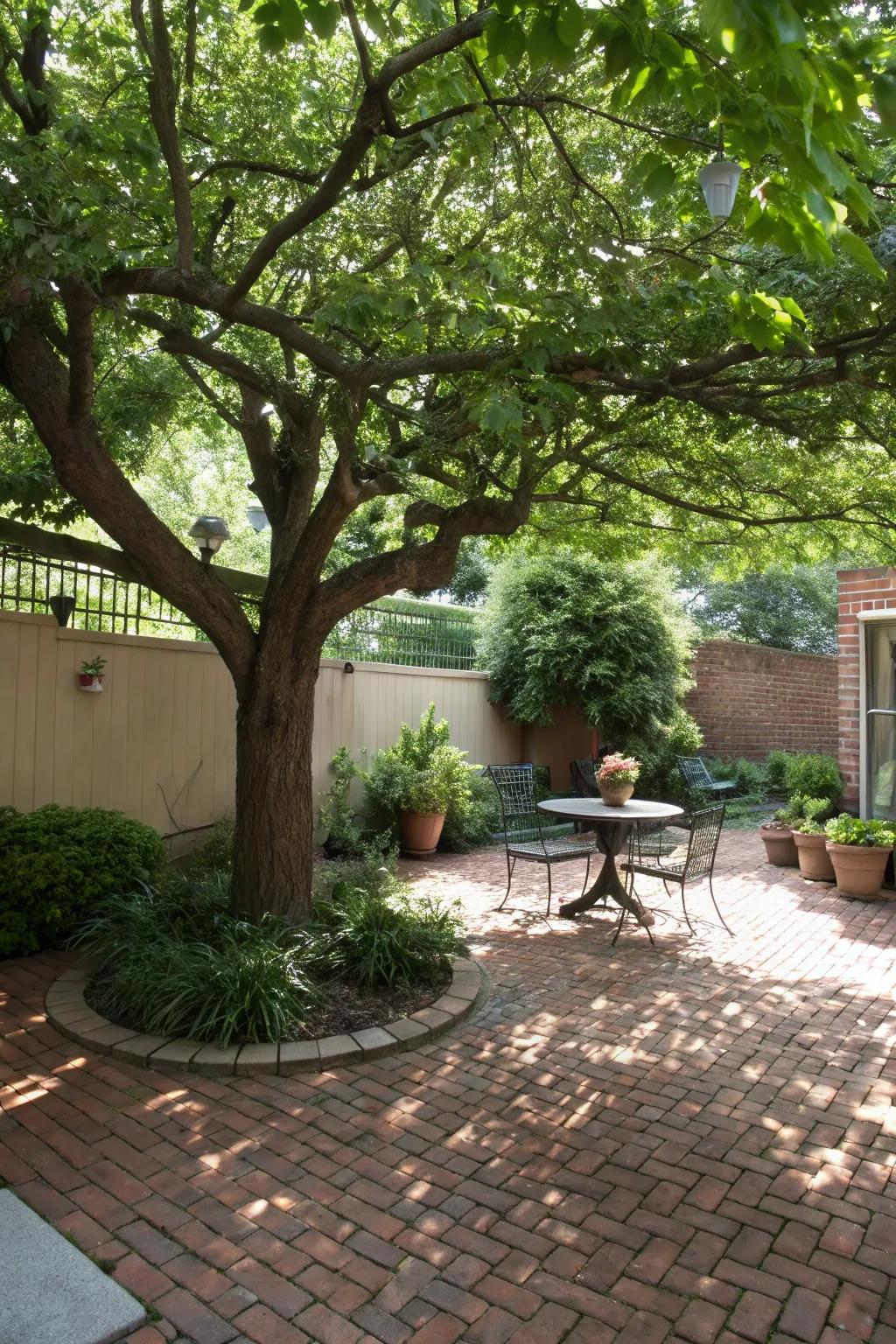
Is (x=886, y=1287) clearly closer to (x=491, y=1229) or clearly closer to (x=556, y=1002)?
(x=491, y=1229)

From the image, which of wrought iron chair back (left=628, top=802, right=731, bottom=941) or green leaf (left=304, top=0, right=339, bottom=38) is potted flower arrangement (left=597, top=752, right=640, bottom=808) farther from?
green leaf (left=304, top=0, right=339, bottom=38)

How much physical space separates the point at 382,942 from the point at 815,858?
5049mm

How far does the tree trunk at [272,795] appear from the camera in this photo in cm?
504

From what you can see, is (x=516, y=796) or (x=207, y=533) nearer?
(x=207, y=533)

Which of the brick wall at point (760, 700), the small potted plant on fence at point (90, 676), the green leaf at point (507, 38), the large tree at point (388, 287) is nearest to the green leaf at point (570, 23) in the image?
the large tree at point (388, 287)

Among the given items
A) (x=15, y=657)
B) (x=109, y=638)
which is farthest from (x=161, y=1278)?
(x=109, y=638)

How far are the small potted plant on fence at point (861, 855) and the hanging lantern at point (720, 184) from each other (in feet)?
18.6

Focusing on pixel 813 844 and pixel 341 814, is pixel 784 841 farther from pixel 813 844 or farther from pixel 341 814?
pixel 341 814

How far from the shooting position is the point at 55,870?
16.7ft

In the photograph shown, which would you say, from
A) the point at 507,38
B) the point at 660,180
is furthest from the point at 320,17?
the point at 660,180

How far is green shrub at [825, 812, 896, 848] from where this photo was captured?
745 centimetres

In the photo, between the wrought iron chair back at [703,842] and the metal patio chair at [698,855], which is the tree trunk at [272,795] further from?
the wrought iron chair back at [703,842]

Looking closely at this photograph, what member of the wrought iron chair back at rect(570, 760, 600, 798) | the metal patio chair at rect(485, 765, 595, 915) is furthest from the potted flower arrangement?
the wrought iron chair back at rect(570, 760, 600, 798)

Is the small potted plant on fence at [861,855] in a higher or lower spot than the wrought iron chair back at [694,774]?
lower
